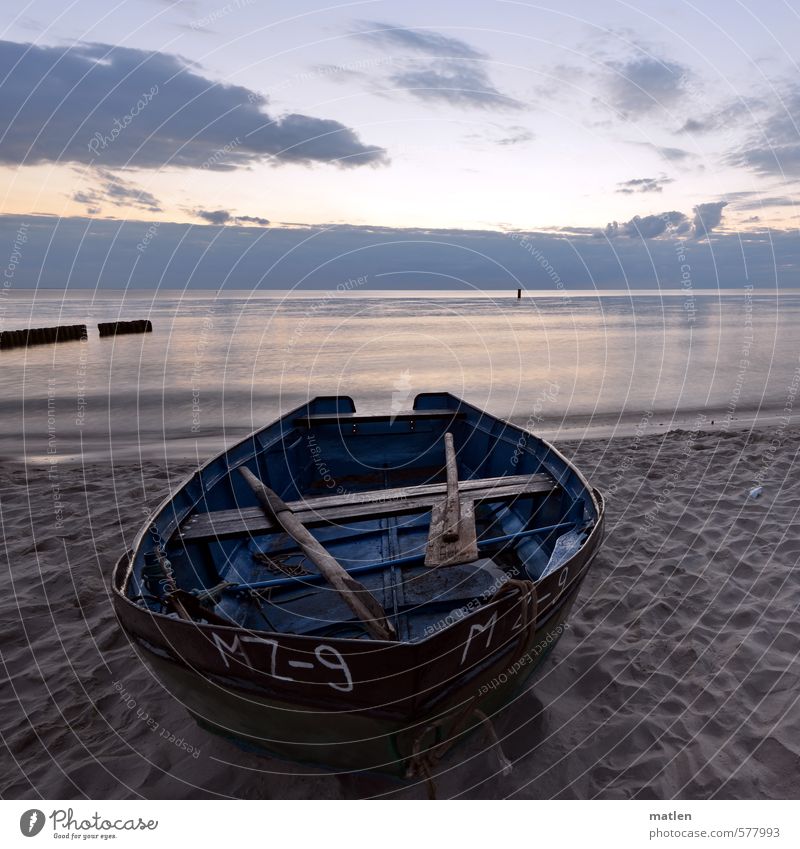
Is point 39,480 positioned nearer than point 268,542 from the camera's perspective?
No

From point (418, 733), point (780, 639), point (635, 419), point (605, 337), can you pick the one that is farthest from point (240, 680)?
point (605, 337)

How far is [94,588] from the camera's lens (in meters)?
7.14

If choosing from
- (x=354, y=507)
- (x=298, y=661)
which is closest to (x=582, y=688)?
(x=354, y=507)

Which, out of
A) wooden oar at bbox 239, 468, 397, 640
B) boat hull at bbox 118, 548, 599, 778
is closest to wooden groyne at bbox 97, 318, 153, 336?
wooden oar at bbox 239, 468, 397, 640

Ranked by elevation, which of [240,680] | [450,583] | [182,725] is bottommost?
[182,725]

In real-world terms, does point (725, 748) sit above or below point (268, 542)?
below

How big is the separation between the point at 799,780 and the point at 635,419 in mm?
13849

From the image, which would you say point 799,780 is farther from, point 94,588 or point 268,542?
point 94,588

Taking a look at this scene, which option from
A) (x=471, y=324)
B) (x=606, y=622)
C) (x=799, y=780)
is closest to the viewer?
(x=799, y=780)

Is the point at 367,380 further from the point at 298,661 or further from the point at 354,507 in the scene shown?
the point at 298,661

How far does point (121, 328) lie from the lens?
153ft

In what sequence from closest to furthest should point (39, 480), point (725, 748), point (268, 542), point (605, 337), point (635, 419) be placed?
point (725, 748) < point (268, 542) < point (39, 480) < point (635, 419) < point (605, 337)

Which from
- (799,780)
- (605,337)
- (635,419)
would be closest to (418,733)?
(799,780)

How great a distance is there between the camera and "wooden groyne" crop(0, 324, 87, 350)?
3562 cm
